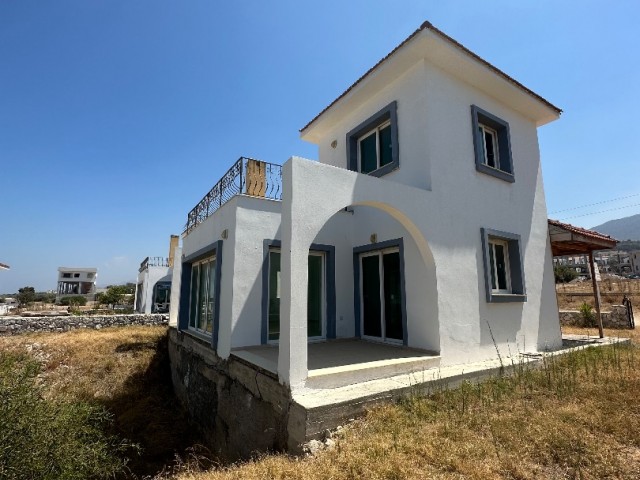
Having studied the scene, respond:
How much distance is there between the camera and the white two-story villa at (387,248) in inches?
208

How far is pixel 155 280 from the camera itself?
92.0 feet

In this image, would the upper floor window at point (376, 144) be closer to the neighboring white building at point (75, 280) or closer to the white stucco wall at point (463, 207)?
the white stucco wall at point (463, 207)

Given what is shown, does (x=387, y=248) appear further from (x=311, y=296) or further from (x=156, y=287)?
(x=156, y=287)

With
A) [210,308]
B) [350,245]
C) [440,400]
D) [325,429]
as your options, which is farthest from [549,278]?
[210,308]

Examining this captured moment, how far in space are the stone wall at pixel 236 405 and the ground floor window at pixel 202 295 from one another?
563 millimetres

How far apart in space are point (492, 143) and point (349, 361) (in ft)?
23.3

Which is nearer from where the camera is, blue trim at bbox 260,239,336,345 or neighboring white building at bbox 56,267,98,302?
blue trim at bbox 260,239,336,345

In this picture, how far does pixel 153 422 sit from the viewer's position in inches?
361

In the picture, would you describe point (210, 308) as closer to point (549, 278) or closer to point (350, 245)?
point (350, 245)

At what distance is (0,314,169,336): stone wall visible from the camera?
17234 mm

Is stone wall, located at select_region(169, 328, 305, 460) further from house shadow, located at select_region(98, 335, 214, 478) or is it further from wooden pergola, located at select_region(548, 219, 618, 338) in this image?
wooden pergola, located at select_region(548, 219, 618, 338)

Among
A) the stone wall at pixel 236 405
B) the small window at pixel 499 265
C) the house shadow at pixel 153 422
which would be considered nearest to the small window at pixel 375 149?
the small window at pixel 499 265

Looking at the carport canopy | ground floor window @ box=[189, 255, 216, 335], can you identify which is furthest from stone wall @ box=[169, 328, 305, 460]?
the carport canopy

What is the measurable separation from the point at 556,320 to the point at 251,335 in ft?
26.1
